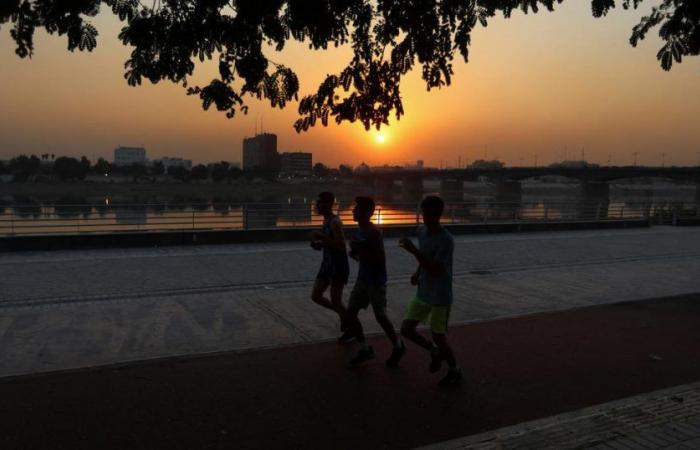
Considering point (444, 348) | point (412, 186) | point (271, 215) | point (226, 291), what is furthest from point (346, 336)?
point (412, 186)

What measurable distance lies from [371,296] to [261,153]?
281ft

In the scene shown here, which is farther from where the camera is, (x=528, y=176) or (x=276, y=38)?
(x=528, y=176)

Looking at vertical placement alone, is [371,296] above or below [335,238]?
below

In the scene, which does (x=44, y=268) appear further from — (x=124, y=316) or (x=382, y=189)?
(x=382, y=189)

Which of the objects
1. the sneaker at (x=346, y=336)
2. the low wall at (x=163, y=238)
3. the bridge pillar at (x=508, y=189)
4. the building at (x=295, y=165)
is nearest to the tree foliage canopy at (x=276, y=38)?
the sneaker at (x=346, y=336)

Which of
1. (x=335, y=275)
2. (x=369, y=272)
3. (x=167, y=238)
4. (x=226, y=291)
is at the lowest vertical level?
(x=226, y=291)

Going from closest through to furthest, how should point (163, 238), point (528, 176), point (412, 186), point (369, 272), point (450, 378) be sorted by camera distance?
point (450, 378) < point (369, 272) < point (163, 238) < point (528, 176) < point (412, 186)

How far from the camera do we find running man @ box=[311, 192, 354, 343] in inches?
226

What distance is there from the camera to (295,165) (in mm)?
126438

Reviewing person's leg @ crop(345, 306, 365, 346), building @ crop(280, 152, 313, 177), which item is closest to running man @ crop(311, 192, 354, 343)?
person's leg @ crop(345, 306, 365, 346)

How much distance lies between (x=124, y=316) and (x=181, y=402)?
3.09 meters

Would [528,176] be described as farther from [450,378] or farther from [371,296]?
[450,378]

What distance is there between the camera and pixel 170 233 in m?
13.9

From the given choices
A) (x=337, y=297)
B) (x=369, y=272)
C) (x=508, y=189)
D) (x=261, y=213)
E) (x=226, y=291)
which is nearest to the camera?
(x=369, y=272)
